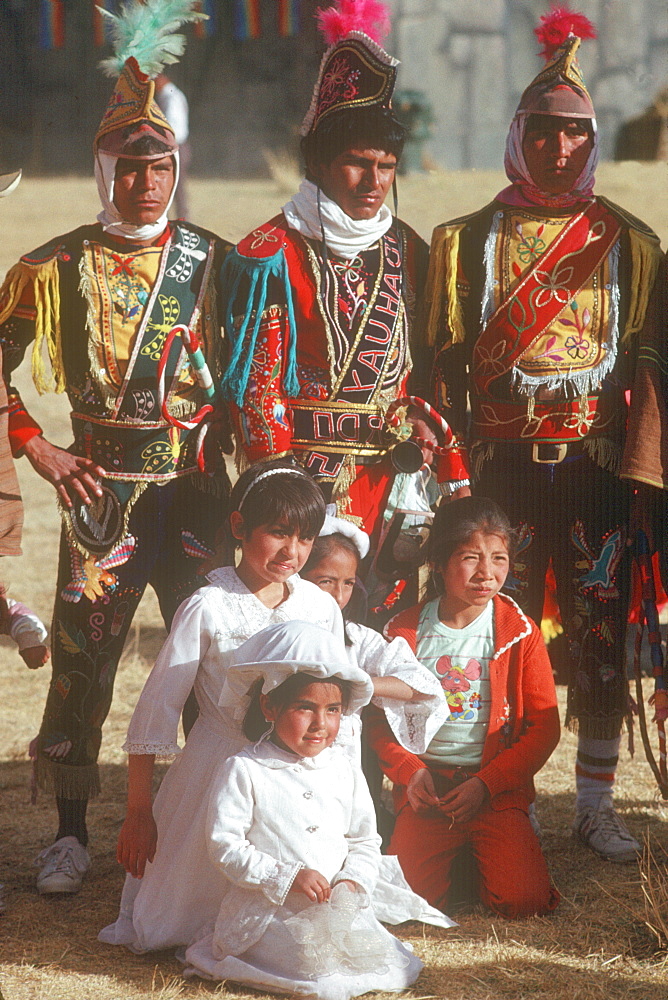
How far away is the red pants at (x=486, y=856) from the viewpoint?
11.0ft

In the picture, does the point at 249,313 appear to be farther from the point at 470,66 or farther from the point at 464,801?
the point at 470,66

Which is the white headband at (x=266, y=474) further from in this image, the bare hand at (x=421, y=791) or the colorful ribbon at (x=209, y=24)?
the colorful ribbon at (x=209, y=24)

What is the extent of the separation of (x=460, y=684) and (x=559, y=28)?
2.02 meters

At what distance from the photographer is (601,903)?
11.2ft

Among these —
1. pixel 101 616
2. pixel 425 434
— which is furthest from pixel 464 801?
pixel 101 616

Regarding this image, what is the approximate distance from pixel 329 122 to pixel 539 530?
1.38 metres

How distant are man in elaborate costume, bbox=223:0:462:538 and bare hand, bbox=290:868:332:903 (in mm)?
1090

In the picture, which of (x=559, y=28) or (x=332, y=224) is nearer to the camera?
(x=332, y=224)

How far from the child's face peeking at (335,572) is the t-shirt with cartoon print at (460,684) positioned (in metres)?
0.29

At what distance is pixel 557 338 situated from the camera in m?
3.57

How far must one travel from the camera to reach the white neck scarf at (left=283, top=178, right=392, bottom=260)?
11.4 feet

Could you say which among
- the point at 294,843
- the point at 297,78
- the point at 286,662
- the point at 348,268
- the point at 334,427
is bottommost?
the point at 294,843

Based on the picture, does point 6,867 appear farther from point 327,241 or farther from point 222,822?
point 327,241

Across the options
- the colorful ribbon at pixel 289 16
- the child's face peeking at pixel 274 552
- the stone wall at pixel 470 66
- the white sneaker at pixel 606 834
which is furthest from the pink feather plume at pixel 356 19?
the colorful ribbon at pixel 289 16
